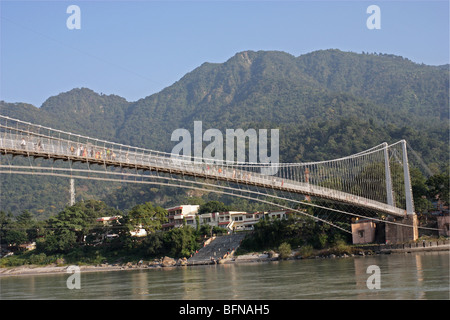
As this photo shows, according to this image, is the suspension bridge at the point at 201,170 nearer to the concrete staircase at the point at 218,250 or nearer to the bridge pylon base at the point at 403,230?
the bridge pylon base at the point at 403,230

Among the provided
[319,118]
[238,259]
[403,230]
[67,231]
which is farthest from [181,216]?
[319,118]

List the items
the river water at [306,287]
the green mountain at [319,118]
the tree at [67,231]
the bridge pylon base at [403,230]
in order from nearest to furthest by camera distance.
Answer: the river water at [306,287] < the bridge pylon base at [403,230] < the tree at [67,231] < the green mountain at [319,118]

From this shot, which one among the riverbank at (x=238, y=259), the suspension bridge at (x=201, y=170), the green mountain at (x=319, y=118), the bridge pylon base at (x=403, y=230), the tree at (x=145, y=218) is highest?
the green mountain at (x=319, y=118)

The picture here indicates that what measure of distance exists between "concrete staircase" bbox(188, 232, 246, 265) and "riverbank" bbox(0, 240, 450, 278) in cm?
46

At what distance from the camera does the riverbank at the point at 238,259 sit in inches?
1478

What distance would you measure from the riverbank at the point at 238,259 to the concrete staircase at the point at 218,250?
1.51 feet

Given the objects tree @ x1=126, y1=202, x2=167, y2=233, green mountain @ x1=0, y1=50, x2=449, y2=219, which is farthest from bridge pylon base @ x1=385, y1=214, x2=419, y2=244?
green mountain @ x1=0, y1=50, x2=449, y2=219

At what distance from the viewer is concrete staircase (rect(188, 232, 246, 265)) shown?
44.8 m

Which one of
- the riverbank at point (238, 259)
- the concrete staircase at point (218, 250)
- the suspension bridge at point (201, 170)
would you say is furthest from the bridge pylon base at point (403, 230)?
the concrete staircase at point (218, 250)

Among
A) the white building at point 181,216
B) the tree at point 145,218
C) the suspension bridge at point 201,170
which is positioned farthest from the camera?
the white building at point 181,216

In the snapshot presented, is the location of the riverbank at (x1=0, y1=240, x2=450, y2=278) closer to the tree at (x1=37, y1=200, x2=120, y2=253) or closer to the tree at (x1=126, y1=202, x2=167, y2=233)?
the tree at (x1=37, y1=200, x2=120, y2=253)

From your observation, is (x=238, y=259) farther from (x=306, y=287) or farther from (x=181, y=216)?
(x=306, y=287)

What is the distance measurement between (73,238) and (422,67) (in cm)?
17263
